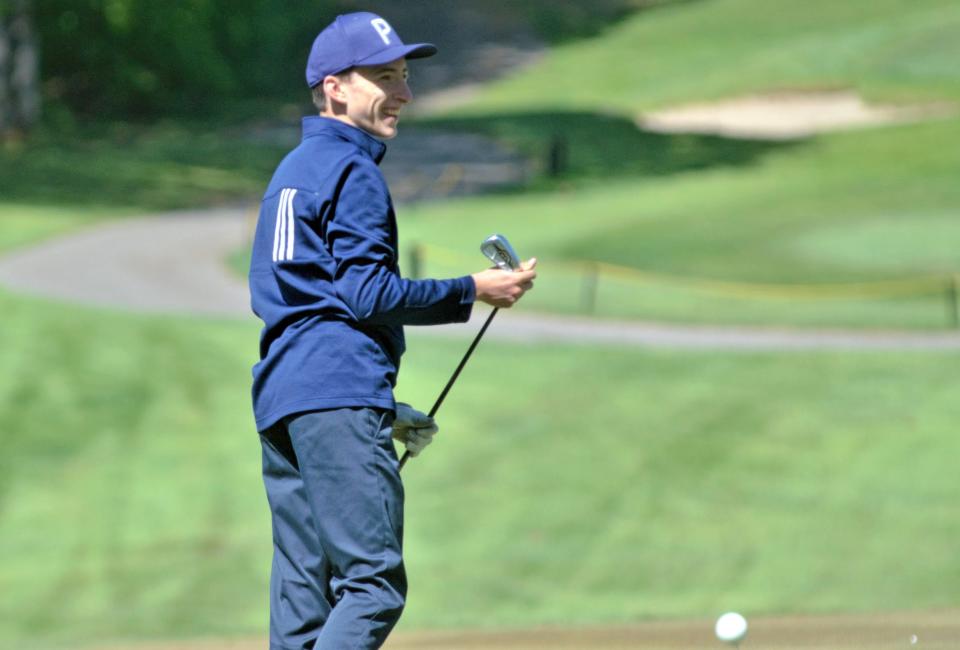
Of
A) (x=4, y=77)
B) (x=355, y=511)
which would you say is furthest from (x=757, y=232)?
(x=355, y=511)

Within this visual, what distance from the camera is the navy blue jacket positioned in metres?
4.77

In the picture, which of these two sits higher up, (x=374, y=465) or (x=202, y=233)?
(x=374, y=465)

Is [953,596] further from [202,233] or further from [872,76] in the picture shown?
[872,76]

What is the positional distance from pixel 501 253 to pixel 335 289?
1.91ft

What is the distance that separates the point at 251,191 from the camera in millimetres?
37281

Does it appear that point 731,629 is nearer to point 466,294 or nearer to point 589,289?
point 466,294

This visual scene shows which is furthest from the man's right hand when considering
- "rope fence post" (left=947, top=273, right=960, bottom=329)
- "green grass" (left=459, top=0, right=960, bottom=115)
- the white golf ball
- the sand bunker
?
"green grass" (left=459, top=0, right=960, bottom=115)

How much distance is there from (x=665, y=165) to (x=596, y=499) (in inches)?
1047

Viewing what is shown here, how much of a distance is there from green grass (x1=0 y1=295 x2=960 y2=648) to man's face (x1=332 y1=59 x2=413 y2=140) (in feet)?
15.4

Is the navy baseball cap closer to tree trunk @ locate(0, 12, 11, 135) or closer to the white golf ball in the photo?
the white golf ball

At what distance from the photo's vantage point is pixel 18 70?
41.0m

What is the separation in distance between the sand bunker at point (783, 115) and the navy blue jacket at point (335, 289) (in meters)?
39.0

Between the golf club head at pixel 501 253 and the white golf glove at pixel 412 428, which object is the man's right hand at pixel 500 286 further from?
the white golf glove at pixel 412 428

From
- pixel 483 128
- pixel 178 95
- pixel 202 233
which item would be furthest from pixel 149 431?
pixel 178 95
